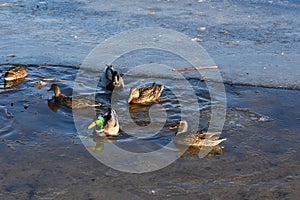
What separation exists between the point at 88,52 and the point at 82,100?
276 centimetres

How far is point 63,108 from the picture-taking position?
23.4ft

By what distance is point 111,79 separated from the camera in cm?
791

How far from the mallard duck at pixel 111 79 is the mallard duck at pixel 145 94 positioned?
59 cm

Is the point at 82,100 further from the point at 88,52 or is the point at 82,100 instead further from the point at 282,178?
the point at 282,178

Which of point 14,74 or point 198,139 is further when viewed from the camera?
point 14,74

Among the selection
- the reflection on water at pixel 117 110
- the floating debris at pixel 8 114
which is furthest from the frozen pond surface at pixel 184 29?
the floating debris at pixel 8 114

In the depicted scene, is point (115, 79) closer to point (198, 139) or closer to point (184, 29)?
point (198, 139)

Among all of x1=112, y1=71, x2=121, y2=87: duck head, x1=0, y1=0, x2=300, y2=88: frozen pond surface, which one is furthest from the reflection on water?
x1=0, y1=0, x2=300, y2=88: frozen pond surface

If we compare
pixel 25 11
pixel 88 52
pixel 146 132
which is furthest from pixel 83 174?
pixel 25 11

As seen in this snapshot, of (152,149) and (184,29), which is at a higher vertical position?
A: (184,29)

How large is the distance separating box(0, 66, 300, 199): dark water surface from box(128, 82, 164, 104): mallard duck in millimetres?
174

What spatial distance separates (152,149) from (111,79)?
2392mm

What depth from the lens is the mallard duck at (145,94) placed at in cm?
740

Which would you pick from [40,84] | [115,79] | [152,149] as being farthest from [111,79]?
[152,149]
